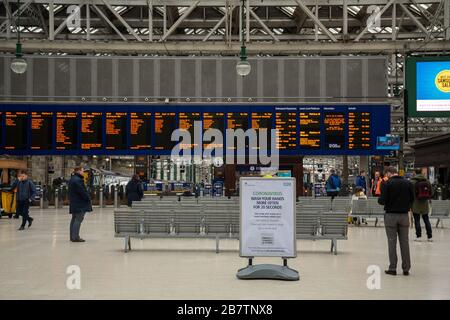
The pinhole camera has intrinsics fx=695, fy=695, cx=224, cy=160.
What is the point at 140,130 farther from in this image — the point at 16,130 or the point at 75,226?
the point at 75,226

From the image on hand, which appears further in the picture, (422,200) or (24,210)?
(24,210)

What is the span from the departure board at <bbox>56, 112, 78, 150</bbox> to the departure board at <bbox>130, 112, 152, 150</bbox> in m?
2.14

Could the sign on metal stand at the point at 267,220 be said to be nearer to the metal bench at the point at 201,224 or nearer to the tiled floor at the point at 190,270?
the tiled floor at the point at 190,270

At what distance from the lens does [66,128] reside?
2642 centimetres

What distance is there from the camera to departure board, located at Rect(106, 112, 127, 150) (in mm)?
26266

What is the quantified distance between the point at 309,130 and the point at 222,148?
3359mm

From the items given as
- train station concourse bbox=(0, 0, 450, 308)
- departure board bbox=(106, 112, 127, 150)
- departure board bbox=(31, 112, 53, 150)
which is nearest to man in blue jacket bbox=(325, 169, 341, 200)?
train station concourse bbox=(0, 0, 450, 308)

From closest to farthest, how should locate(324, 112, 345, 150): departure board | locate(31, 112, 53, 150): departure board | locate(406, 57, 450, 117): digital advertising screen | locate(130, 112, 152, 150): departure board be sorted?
locate(406, 57, 450, 117): digital advertising screen
locate(324, 112, 345, 150): departure board
locate(130, 112, 152, 150): departure board
locate(31, 112, 53, 150): departure board

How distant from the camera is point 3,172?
137ft

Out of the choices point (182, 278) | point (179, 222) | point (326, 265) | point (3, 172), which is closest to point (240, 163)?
point (179, 222)

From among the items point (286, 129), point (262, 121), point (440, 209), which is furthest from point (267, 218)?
point (262, 121)

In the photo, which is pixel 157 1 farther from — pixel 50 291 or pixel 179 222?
pixel 50 291

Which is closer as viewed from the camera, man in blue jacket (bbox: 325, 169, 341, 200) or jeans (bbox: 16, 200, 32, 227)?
jeans (bbox: 16, 200, 32, 227)

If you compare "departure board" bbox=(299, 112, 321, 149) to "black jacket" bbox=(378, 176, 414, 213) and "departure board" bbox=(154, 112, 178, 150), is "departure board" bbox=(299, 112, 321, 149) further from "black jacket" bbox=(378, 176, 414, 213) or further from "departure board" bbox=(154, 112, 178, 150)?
"black jacket" bbox=(378, 176, 414, 213)
